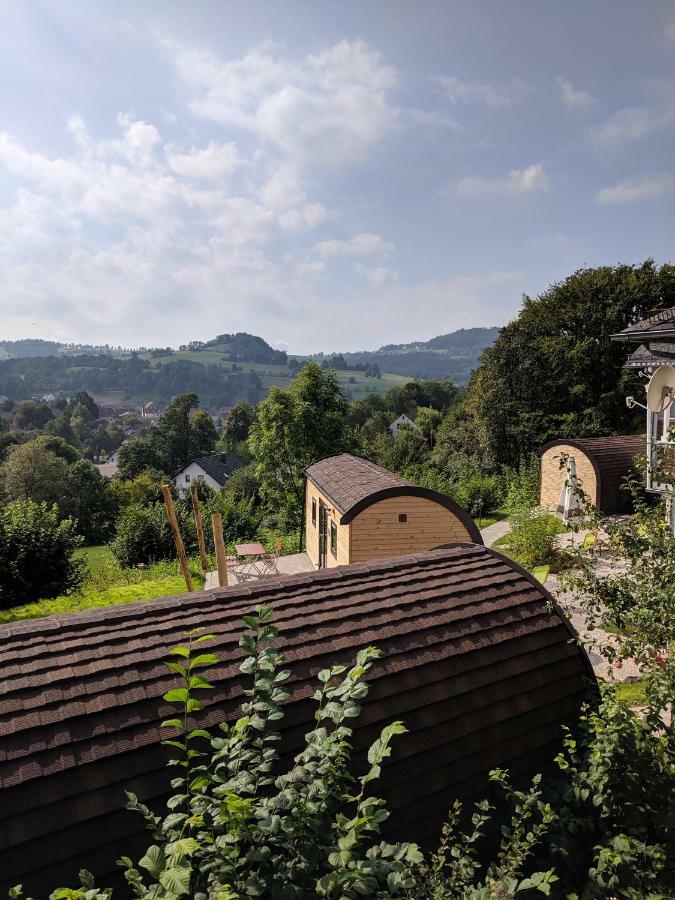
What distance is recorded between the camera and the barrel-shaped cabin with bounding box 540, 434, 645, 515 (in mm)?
18016

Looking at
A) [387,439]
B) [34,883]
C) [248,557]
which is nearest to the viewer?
[34,883]

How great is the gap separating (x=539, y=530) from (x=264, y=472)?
59.6ft

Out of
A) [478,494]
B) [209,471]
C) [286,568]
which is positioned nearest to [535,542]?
[286,568]

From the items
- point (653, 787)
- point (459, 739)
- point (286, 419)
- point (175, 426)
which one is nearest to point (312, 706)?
point (459, 739)

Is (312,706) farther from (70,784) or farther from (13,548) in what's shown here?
(13,548)

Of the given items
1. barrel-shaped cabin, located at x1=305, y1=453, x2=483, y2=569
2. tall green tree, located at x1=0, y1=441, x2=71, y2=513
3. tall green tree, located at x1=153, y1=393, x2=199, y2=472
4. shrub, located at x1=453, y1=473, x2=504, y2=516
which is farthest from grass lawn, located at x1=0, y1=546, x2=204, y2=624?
tall green tree, located at x1=153, y1=393, x2=199, y2=472

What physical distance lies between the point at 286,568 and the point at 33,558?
7.29 meters

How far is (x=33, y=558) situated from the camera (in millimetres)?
13305

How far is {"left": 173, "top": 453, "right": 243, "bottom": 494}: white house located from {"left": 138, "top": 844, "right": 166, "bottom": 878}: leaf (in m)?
59.5

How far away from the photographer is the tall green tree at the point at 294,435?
28.8 m

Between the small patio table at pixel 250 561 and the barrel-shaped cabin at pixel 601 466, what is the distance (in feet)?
31.5

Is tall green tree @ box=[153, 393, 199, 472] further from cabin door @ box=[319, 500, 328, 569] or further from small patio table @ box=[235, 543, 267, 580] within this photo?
cabin door @ box=[319, 500, 328, 569]

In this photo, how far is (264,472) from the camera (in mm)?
29297

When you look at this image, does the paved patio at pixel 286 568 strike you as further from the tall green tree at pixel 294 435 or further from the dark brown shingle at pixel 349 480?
the tall green tree at pixel 294 435
